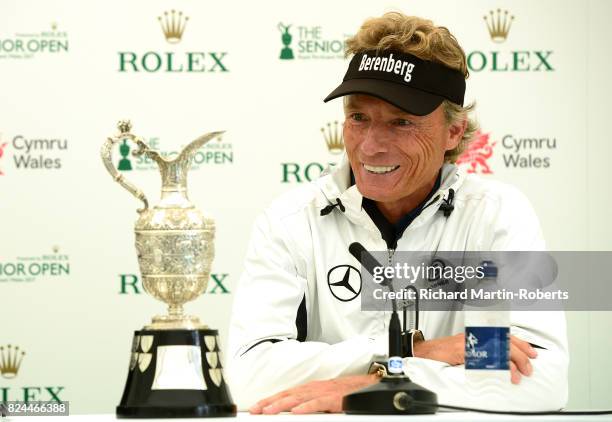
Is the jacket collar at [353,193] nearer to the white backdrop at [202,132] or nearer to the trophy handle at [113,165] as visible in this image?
the trophy handle at [113,165]

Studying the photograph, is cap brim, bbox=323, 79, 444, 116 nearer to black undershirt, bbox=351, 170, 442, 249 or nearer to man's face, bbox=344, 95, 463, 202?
man's face, bbox=344, 95, 463, 202

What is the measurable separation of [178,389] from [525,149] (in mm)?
2337

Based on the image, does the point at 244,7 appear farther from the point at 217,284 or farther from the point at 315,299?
the point at 315,299

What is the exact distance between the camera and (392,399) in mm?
1637

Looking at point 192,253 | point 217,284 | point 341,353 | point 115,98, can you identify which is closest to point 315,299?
point 341,353

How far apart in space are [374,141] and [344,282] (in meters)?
0.33

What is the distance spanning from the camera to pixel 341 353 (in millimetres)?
2262

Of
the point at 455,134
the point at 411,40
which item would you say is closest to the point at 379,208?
the point at 455,134

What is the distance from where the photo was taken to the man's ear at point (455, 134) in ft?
8.88

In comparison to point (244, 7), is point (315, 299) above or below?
below

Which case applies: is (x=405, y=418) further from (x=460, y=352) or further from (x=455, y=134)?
(x=455, y=134)

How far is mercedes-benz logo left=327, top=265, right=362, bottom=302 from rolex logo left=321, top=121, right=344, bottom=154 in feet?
4.10

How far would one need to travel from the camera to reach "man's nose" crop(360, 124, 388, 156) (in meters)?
2.50

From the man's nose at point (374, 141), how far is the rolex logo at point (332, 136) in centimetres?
123
